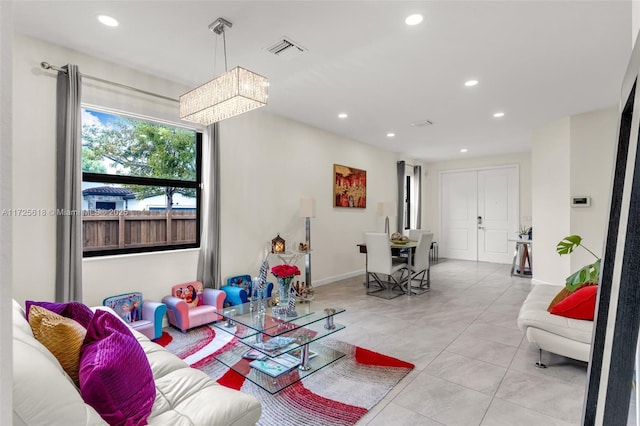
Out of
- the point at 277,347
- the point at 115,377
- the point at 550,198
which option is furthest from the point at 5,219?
the point at 550,198

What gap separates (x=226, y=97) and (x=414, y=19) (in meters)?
1.55

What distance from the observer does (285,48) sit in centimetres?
292

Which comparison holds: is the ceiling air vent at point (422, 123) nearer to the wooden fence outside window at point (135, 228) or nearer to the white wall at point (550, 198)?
the white wall at point (550, 198)

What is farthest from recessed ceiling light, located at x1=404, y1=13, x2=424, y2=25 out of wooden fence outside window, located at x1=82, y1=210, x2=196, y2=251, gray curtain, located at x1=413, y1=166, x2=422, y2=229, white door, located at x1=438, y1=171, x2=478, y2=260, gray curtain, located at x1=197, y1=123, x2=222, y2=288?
white door, located at x1=438, y1=171, x2=478, y2=260

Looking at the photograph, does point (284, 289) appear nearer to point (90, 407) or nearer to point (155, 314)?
point (155, 314)

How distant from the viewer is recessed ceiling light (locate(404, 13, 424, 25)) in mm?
2420

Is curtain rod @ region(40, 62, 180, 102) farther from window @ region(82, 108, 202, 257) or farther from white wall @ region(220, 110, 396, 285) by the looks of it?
white wall @ region(220, 110, 396, 285)

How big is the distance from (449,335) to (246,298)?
7.58ft

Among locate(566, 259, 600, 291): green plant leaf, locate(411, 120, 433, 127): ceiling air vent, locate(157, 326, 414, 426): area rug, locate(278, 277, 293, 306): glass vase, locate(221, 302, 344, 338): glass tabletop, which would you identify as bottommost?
locate(157, 326, 414, 426): area rug

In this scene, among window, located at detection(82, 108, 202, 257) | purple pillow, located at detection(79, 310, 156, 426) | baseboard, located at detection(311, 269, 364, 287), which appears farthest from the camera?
baseboard, located at detection(311, 269, 364, 287)

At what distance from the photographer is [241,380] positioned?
96.5 inches

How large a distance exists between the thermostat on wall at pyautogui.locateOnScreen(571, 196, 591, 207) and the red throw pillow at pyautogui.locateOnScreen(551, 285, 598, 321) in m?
2.82

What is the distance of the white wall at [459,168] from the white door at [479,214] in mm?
127

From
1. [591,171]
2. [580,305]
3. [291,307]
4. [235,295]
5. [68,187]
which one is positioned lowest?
Answer: [235,295]
